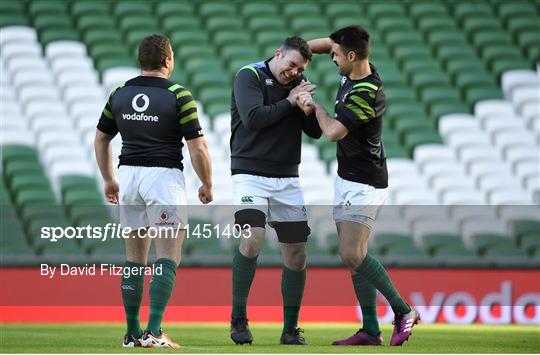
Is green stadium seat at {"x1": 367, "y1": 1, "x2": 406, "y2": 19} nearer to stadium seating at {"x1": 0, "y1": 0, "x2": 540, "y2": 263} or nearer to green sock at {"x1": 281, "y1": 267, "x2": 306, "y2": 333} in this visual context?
stadium seating at {"x1": 0, "y1": 0, "x2": 540, "y2": 263}

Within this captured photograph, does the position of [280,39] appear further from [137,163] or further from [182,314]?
[137,163]

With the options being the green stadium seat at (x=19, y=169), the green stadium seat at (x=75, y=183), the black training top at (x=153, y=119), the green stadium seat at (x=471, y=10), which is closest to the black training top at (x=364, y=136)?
the black training top at (x=153, y=119)

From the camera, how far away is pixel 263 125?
749 centimetres

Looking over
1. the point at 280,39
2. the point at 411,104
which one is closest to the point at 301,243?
the point at 411,104

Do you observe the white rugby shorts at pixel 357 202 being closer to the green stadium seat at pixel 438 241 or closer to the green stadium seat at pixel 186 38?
the green stadium seat at pixel 438 241

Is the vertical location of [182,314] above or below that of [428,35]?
below

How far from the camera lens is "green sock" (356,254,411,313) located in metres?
7.53

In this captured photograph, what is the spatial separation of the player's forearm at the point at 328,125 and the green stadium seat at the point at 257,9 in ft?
35.1

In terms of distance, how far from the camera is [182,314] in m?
11.9

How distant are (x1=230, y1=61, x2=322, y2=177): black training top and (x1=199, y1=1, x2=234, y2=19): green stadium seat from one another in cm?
1034

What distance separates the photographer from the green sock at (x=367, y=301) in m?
7.70

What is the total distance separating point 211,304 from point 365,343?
4458 millimetres

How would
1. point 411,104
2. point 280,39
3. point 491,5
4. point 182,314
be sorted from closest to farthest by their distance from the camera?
point 182,314, point 411,104, point 280,39, point 491,5

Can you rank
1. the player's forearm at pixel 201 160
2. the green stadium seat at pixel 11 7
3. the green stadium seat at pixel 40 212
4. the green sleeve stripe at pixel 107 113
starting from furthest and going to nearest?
the green stadium seat at pixel 11 7 → the green stadium seat at pixel 40 212 → the green sleeve stripe at pixel 107 113 → the player's forearm at pixel 201 160
